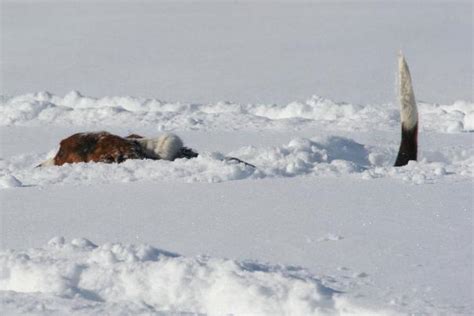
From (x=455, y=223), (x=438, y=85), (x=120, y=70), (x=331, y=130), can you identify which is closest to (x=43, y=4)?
(x=120, y=70)

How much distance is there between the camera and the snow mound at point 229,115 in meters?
10.4

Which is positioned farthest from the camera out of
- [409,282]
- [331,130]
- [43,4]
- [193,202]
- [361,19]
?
[43,4]

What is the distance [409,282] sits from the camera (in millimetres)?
4254

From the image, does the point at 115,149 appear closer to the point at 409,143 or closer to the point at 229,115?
the point at 409,143

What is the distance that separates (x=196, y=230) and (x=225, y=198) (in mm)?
836

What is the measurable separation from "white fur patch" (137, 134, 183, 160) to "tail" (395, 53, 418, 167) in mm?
1699

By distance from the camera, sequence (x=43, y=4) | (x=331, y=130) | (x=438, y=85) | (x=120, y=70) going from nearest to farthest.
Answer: (x=331, y=130) → (x=438, y=85) → (x=120, y=70) → (x=43, y=4)

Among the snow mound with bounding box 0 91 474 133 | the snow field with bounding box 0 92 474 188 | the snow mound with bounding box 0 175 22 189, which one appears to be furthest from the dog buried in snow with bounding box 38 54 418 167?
the snow mound with bounding box 0 91 474 133

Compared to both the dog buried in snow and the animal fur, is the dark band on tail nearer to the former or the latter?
the dog buried in snow

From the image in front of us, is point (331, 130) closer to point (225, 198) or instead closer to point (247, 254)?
point (225, 198)

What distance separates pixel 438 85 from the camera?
13422 mm

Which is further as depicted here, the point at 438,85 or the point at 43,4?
the point at 43,4

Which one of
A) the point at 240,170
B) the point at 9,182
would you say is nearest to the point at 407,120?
the point at 240,170

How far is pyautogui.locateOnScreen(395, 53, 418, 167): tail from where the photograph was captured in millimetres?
7379
